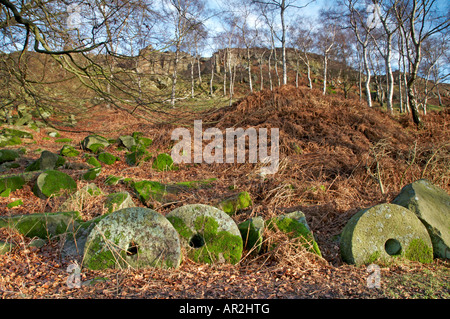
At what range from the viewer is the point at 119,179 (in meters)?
7.35

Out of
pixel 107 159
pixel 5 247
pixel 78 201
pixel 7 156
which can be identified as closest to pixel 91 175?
pixel 78 201

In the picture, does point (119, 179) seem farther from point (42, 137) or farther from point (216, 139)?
point (42, 137)

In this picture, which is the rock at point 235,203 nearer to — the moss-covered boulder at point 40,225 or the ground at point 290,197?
the ground at point 290,197

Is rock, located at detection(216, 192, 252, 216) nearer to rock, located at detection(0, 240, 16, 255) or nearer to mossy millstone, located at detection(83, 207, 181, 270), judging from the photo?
mossy millstone, located at detection(83, 207, 181, 270)

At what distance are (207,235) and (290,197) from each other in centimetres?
277

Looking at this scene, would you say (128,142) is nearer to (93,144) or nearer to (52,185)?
(93,144)

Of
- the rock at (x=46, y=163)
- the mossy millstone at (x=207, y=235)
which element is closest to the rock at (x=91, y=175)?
the rock at (x=46, y=163)

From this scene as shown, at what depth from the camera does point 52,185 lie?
632cm

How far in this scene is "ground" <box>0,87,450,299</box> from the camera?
116 inches

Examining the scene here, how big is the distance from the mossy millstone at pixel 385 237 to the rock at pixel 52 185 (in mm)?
5417

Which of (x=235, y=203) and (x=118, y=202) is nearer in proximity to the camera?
(x=118, y=202)

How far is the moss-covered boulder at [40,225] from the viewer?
416 cm

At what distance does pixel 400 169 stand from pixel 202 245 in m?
5.95
